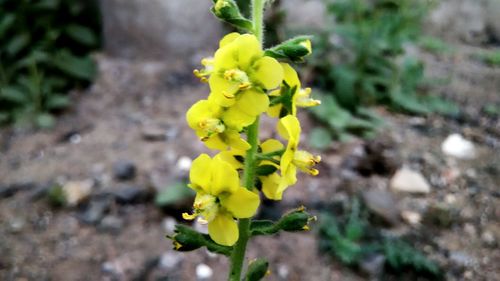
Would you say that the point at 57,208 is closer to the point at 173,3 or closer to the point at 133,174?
the point at 133,174

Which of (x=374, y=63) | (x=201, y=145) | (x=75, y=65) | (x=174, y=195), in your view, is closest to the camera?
(x=174, y=195)

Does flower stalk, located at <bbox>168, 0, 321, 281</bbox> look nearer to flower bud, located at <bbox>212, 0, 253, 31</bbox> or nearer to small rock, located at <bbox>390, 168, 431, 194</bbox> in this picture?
flower bud, located at <bbox>212, 0, 253, 31</bbox>

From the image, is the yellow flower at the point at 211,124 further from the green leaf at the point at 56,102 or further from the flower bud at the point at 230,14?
the green leaf at the point at 56,102

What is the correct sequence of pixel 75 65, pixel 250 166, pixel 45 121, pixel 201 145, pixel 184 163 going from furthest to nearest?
1. pixel 75 65
2. pixel 45 121
3. pixel 201 145
4. pixel 184 163
5. pixel 250 166

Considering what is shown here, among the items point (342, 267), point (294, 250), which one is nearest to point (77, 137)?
point (294, 250)

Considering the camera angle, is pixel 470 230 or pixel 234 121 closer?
pixel 234 121

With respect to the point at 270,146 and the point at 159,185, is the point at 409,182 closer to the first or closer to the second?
the point at 159,185

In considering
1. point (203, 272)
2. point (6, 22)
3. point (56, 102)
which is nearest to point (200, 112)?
point (203, 272)

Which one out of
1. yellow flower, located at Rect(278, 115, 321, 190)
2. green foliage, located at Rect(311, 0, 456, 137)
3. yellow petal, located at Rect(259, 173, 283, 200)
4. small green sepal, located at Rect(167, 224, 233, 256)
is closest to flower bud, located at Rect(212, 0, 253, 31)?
yellow flower, located at Rect(278, 115, 321, 190)
